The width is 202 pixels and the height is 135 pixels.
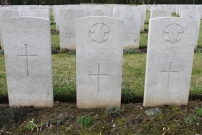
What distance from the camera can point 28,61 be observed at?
13.0ft

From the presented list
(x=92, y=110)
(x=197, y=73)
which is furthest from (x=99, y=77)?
(x=197, y=73)

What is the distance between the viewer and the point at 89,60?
3.97 metres

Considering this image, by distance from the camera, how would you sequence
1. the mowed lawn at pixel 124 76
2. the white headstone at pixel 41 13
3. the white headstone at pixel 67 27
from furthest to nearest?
the white headstone at pixel 41 13 < the white headstone at pixel 67 27 < the mowed lawn at pixel 124 76

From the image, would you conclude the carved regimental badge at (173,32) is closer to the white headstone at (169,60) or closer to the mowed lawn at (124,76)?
the white headstone at (169,60)

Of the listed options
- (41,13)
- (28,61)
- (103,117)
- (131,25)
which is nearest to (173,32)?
(103,117)

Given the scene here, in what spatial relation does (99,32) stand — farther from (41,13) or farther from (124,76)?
(41,13)

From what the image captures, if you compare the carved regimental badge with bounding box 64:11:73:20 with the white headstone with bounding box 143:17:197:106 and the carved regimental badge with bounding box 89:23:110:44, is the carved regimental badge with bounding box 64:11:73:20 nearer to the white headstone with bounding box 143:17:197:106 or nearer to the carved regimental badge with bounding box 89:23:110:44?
the carved regimental badge with bounding box 89:23:110:44

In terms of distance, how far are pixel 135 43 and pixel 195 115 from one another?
521 centimetres

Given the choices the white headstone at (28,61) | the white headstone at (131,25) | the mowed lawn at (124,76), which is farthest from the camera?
the white headstone at (131,25)

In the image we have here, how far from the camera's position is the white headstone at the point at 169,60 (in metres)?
3.87

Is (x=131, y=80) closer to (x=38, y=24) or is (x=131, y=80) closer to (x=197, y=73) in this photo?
(x=197, y=73)

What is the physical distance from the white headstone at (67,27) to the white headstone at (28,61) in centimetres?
449

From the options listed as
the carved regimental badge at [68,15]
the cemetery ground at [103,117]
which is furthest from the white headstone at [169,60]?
the carved regimental badge at [68,15]

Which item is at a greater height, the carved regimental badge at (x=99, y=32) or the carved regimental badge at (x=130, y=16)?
the carved regimental badge at (x=130, y=16)
